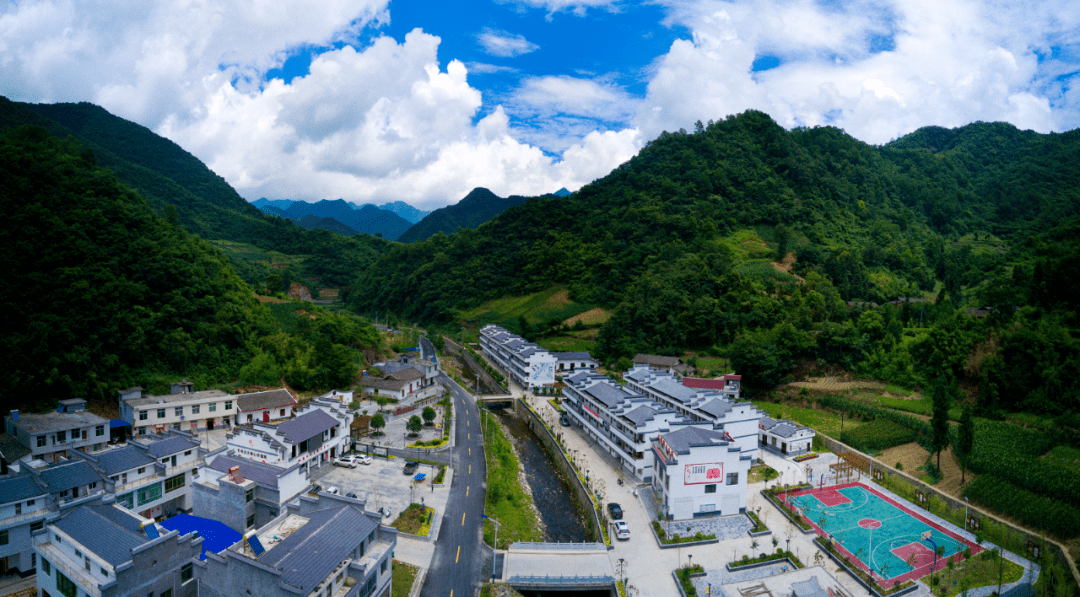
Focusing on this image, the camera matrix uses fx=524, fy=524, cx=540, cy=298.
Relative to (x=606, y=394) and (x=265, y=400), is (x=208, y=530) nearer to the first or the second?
(x=265, y=400)

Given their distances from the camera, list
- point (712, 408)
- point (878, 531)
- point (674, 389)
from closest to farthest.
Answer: point (878, 531) → point (712, 408) → point (674, 389)

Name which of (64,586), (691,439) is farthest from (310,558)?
(691,439)

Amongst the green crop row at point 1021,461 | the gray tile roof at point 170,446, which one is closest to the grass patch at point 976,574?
the green crop row at point 1021,461

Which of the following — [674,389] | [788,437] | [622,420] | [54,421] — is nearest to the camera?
[54,421]

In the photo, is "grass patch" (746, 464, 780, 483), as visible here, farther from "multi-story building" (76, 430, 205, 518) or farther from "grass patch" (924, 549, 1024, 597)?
"multi-story building" (76, 430, 205, 518)

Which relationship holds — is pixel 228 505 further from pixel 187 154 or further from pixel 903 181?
pixel 187 154

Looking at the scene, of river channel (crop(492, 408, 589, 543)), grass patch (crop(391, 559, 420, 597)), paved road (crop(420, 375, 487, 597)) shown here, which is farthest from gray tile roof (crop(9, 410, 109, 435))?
river channel (crop(492, 408, 589, 543))

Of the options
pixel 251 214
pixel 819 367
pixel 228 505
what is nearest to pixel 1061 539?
pixel 819 367

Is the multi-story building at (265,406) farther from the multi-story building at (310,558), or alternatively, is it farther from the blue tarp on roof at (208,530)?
the multi-story building at (310,558)
